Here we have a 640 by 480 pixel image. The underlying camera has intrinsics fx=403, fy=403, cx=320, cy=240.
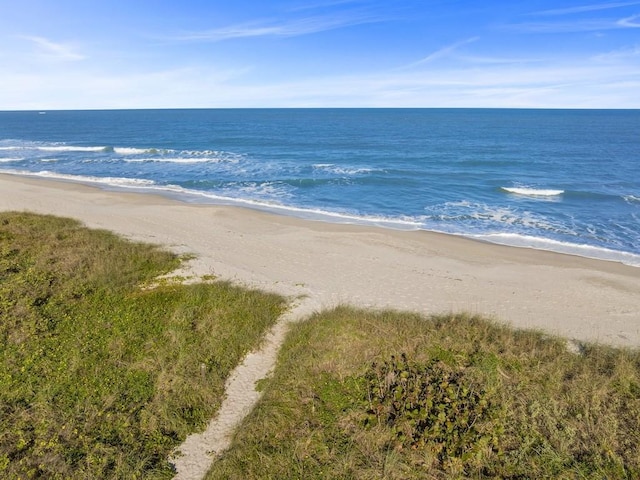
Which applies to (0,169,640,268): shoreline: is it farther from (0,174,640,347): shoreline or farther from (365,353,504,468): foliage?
(365,353,504,468): foliage

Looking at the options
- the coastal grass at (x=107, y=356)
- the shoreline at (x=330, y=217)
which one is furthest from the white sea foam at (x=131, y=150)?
the coastal grass at (x=107, y=356)

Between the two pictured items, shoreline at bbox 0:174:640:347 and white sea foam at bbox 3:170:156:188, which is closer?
shoreline at bbox 0:174:640:347

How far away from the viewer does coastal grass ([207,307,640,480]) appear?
7125mm

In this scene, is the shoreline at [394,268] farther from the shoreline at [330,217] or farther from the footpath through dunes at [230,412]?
the footpath through dunes at [230,412]

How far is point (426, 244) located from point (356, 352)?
12.9m

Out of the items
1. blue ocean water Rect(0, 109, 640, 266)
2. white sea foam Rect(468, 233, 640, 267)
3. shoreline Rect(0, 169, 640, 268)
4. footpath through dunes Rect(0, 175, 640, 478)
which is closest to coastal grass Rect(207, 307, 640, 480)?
footpath through dunes Rect(0, 175, 640, 478)

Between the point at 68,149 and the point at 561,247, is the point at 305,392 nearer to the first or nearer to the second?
the point at 561,247

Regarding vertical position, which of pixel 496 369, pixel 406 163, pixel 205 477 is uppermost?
pixel 406 163

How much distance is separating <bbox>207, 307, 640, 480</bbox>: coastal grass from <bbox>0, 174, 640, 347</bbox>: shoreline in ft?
9.42

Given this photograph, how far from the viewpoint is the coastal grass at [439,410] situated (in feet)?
23.4

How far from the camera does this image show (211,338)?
11078 millimetres

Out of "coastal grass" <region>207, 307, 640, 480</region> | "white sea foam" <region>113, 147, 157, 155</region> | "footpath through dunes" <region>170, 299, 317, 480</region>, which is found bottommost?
"footpath through dunes" <region>170, 299, 317, 480</region>

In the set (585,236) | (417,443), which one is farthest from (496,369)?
(585,236)

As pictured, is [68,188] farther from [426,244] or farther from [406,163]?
[406,163]
